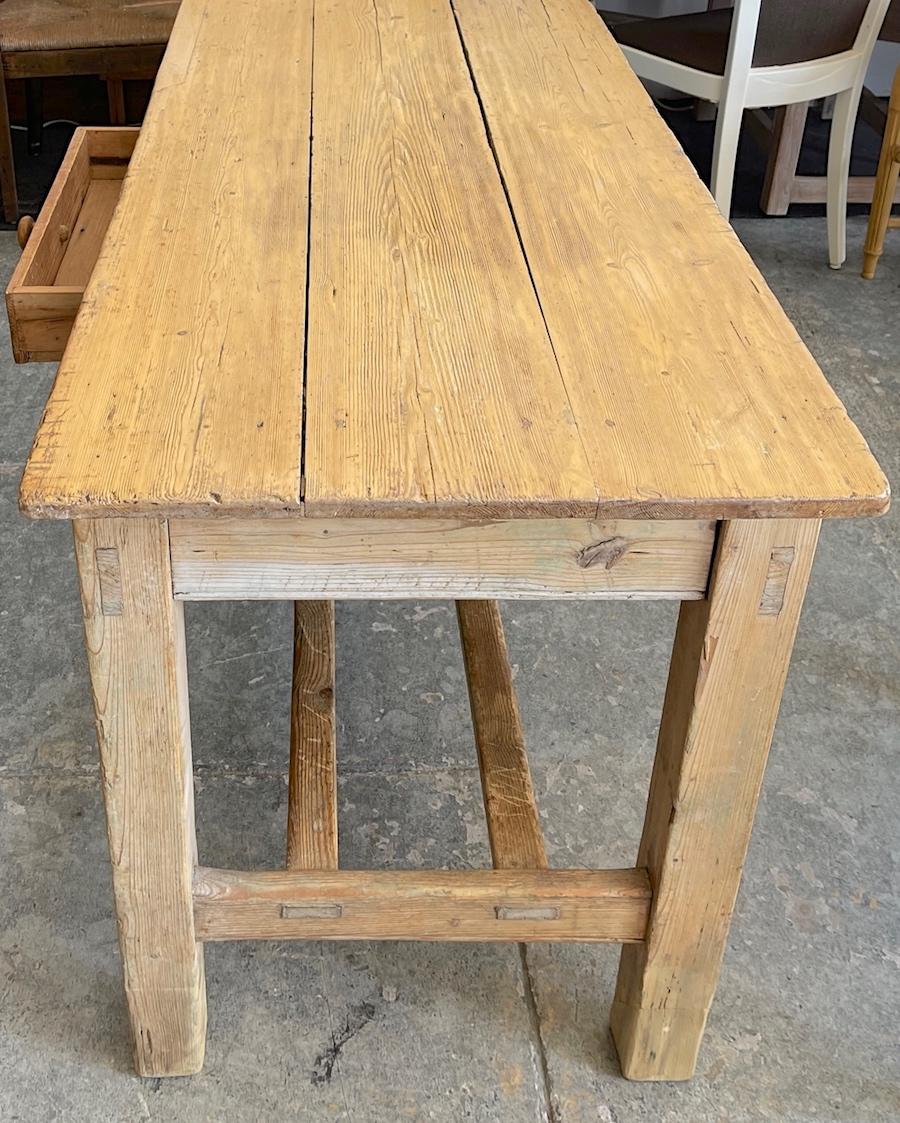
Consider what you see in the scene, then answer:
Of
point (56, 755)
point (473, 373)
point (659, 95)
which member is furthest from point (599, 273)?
point (659, 95)

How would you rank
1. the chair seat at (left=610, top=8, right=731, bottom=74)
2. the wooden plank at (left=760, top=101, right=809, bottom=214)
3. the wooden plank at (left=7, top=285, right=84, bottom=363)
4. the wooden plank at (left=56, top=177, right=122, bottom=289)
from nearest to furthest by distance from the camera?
the wooden plank at (left=7, top=285, right=84, bottom=363)
the wooden plank at (left=56, top=177, right=122, bottom=289)
the chair seat at (left=610, top=8, right=731, bottom=74)
the wooden plank at (left=760, top=101, right=809, bottom=214)

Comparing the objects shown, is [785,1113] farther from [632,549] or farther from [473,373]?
[473,373]

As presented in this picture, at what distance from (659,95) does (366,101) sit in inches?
126

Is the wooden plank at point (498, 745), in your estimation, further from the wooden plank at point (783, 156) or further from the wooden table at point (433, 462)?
the wooden plank at point (783, 156)

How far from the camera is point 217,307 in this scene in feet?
4.00

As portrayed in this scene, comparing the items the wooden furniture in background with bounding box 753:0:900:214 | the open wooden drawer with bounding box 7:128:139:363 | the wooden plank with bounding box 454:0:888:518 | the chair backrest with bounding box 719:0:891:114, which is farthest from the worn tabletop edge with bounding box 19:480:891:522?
the wooden furniture in background with bounding box 753:0:900:214

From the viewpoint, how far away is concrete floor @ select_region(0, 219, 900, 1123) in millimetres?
1432

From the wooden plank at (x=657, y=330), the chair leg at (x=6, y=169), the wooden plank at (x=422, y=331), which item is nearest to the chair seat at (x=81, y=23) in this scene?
the chair leg at (x=6, y=169)

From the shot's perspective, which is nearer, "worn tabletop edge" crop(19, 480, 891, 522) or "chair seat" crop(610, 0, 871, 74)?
"worn tabletop edge" crop(19, 480, 891, 522)

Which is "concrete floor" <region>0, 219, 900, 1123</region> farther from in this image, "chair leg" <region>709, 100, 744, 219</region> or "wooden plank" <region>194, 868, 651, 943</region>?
"chair leg" <region>709, 100, 744, 219</region>

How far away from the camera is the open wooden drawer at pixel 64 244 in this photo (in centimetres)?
143

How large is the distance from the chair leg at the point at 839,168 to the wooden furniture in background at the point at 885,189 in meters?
0.08

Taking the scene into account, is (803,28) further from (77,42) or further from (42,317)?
(42,317)

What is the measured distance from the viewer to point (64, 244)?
1.68 m
